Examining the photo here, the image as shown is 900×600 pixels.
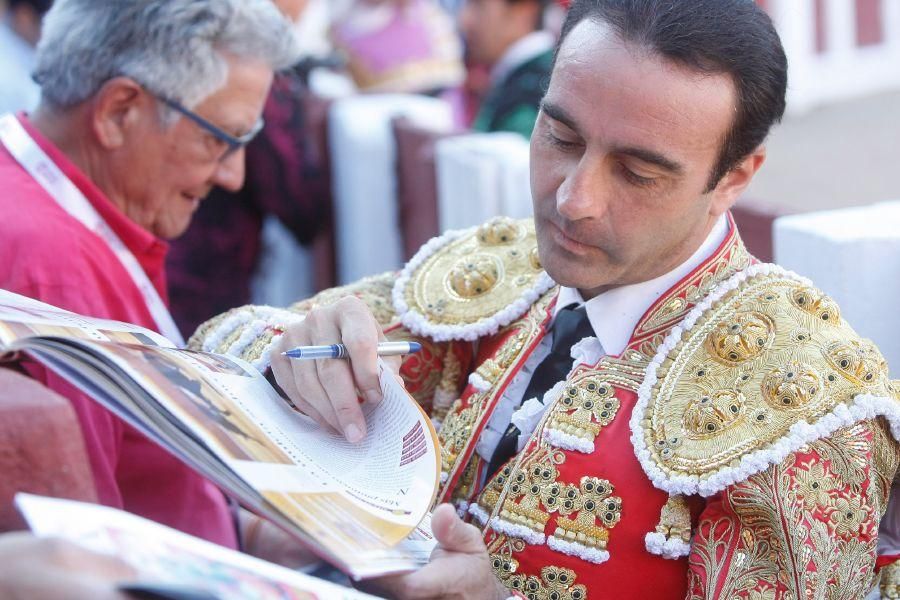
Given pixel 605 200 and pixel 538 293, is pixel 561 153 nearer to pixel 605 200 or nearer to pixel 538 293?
pixel 605 200

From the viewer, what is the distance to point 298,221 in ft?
16.0

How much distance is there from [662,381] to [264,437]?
1.97 ft

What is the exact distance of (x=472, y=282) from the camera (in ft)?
7.16

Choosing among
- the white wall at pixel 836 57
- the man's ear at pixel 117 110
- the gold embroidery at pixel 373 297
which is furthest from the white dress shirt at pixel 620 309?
the white wall at pixel 836 57

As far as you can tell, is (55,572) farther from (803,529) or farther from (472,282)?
(472,282)

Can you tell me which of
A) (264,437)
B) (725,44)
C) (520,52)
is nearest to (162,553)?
(264,437)

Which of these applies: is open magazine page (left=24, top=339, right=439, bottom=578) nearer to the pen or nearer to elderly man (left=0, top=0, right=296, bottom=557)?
the pen

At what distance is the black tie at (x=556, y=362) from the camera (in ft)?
6.44

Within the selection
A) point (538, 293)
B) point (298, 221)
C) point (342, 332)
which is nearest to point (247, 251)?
point (298, 221)

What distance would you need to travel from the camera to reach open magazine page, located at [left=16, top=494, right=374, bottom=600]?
1127mm

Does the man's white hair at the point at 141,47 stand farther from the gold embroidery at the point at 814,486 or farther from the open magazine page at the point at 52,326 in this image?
the gold embroidery at the point at 814,486

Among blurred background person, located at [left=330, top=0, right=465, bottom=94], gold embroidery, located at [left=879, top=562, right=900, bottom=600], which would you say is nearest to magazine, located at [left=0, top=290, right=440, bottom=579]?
gold embroidery, located at [left=879, top=562, right=900, bottom=600]

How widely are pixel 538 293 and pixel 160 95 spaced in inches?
34.9

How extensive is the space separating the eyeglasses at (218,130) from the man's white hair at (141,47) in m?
0.02
